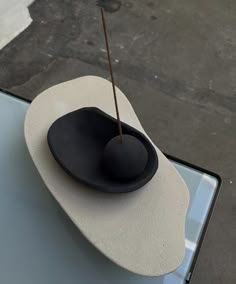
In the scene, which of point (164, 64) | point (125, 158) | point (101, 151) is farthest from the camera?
point (164, 64)

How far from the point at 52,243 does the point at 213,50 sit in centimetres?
113

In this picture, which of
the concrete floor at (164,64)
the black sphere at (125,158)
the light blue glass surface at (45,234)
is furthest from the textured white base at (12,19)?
the black sphere at (125,158)

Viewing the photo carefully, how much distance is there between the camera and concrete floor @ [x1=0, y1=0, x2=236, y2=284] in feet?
4.72

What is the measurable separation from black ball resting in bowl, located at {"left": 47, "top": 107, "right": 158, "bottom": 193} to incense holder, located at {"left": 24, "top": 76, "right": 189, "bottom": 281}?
2 cm

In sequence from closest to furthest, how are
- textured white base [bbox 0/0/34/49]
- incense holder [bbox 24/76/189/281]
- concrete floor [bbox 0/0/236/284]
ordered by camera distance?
incense holder [bbox 24/76/189/281] → concrete floor [bbox 0/0/236/284] → textured white base [bbox 0/0/34/49]

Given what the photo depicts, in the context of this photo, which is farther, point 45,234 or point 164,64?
point 164,64

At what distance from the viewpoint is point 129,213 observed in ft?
2.69

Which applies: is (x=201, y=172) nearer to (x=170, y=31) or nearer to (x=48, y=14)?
(x=170, y=31)

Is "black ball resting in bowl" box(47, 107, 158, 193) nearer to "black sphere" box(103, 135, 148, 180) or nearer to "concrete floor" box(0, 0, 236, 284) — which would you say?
"black sphere" box(103, 135, 148, 180)

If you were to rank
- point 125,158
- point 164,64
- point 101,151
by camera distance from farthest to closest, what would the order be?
point 164,64 → point 101,151 → point 125,158

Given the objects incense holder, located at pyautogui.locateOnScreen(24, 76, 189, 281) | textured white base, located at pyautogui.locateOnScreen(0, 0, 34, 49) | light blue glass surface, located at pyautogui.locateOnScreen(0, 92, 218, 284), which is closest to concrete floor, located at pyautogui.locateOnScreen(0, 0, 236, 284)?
textured white base, located at pyautogui.locateOnScreen(0, 0, 34, 49)

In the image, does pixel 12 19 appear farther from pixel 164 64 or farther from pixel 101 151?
pixel 101 151

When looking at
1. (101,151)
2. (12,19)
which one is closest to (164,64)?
(12,19)

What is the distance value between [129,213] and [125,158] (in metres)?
0.10
